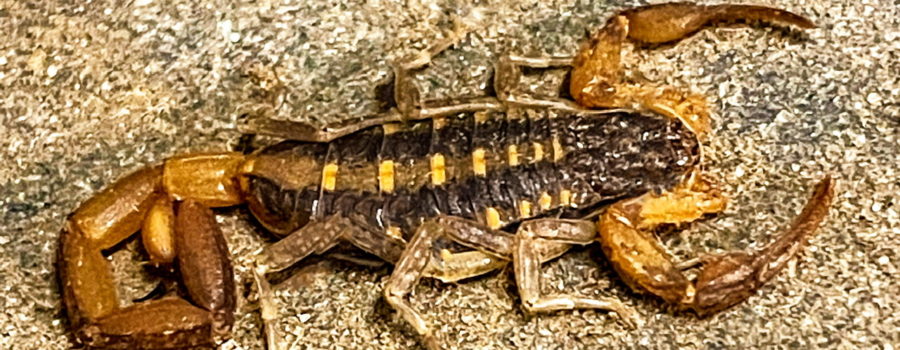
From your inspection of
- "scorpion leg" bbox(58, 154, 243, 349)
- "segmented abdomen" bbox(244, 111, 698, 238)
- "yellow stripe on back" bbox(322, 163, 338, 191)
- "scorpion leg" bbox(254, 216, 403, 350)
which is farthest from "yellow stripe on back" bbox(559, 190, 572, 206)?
"scorpion leg" bbox(58, 154, 243, 349)

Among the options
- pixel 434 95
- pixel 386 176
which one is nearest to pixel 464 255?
pixel 386 176

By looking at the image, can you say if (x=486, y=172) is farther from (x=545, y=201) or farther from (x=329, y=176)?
(x=329, y=176)

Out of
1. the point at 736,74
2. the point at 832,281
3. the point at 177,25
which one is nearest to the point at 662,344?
the point at 832,281

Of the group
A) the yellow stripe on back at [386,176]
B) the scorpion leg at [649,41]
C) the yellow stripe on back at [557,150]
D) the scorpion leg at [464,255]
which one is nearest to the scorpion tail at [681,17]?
the scorpion leg at [649,41]

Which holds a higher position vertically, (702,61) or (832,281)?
(702,61)

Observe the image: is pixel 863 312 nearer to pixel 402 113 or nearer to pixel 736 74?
pixel 736 74

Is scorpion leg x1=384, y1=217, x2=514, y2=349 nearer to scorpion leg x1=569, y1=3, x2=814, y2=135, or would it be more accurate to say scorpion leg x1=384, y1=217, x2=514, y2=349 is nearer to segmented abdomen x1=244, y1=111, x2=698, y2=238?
segmented abdomen x1=244, y1=111, x2=698, y2=238

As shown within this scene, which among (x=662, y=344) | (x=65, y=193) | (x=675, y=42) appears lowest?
(x=662, y=344)
